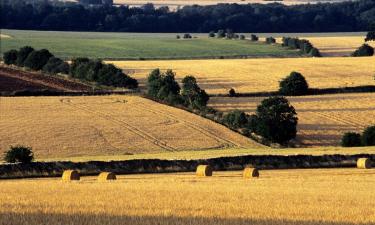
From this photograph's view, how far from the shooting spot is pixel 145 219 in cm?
2486

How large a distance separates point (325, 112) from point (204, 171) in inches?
1277

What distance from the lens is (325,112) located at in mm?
72062

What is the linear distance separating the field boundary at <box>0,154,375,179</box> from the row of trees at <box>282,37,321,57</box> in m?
83.0

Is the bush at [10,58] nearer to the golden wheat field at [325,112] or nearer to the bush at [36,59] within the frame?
the bush at [36,59]

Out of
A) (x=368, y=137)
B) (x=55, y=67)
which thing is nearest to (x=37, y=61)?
(x=55, y=67)

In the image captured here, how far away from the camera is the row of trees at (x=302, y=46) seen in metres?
130

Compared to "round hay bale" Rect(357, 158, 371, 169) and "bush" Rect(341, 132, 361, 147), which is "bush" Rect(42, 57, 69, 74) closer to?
"bush" Rect(341, 132, 361, 147)

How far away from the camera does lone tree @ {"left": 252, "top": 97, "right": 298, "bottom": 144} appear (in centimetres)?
6147

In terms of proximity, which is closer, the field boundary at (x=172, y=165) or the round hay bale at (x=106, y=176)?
the round hay bale at (x=106, y=176)

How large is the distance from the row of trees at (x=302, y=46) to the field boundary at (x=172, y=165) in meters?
83.0

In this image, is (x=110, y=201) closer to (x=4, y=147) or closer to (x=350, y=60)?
(x=4, y=147)

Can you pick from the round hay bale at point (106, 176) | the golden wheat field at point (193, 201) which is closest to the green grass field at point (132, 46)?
the round hay bale at point (106, 176)

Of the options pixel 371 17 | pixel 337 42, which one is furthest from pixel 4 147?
pixel 371 17

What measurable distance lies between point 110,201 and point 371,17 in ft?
515
